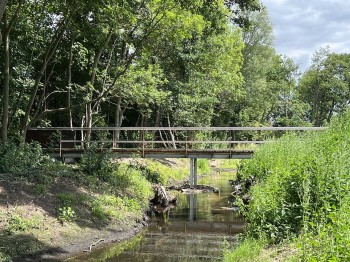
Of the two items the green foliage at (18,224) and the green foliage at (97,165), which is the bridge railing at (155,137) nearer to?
the green foliage at (97,165)

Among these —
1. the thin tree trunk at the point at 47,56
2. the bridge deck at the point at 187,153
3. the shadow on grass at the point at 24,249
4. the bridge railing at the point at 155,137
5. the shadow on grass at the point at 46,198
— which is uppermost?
the thin tree trunk at the point at 47,56

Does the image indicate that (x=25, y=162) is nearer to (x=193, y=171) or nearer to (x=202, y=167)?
(x=193, y=171)

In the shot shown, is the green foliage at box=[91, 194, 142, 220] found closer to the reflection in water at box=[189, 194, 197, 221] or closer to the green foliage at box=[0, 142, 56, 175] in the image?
the reflection in water at box=[189, 194, 197, 221]

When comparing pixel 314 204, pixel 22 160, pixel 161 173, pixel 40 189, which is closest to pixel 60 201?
pixel 40 189

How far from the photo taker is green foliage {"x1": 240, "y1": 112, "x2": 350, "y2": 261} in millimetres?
5168

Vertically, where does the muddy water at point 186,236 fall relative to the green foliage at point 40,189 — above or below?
below

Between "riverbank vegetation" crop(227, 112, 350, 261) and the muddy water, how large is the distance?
6.61 ft

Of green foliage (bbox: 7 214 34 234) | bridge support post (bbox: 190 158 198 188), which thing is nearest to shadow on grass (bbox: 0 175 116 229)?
→ green foliage (bbox: 7 214 34 234)

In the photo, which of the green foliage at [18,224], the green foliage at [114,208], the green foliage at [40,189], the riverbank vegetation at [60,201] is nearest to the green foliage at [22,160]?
the riverbank vegetation at [60,201]

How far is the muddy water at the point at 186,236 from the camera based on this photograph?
9.59m

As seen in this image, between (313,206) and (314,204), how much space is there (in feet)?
2.00

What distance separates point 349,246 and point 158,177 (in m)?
15.4

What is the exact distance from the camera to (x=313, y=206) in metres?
7.17

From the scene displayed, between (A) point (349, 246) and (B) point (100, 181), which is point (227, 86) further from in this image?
(A) point (349, 246)
